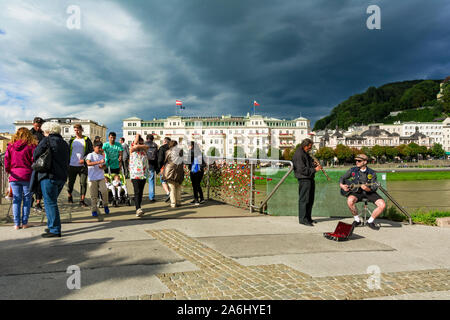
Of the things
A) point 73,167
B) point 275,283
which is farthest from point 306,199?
point 73,167

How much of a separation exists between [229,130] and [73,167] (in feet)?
425

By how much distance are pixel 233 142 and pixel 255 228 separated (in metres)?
129

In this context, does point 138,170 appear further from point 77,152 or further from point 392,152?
point 392,152

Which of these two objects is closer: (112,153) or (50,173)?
(50,173)

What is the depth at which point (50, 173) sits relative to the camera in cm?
550

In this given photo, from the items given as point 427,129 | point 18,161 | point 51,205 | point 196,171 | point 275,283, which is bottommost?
point 275,283

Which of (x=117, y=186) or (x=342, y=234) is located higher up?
(x=117, y=186)

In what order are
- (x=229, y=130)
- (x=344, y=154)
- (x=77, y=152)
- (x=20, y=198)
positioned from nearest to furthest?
(x=20, y=198) < (x=77, y=152) < (x=344, y=154) < (x=229, y=130)

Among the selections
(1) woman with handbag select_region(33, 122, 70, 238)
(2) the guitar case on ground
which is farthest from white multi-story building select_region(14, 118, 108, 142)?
(2) the guitar case on ground

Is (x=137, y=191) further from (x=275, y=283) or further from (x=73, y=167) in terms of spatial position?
(x=275, y=283)

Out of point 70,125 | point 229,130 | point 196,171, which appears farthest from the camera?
point 229,130

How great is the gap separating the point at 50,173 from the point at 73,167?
145 inches

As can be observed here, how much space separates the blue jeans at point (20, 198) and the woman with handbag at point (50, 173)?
0.82 meters
